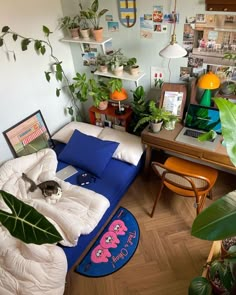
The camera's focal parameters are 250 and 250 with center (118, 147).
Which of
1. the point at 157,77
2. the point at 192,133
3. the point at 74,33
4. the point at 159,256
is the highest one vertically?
the point at 74,33

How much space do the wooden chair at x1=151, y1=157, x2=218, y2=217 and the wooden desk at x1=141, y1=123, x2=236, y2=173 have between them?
4.3 inches

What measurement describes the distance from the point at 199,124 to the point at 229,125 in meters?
1.48

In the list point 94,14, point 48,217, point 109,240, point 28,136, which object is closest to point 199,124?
point 109,240

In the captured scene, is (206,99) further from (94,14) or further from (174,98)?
(94,14)

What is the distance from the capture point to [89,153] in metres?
2.44

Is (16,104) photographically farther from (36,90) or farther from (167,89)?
(167,89)

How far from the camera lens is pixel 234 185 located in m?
2.51

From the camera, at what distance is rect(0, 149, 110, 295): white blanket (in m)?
1.60

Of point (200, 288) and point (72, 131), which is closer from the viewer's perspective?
point (200, 288)

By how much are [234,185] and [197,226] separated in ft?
6.42

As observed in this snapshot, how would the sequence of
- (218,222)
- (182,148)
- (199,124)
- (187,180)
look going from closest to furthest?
(218,222)
(187,180)
(182,148)
(199,124)

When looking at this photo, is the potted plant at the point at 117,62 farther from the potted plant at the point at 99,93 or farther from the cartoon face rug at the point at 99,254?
the cartoon face rug at the point at 99,254

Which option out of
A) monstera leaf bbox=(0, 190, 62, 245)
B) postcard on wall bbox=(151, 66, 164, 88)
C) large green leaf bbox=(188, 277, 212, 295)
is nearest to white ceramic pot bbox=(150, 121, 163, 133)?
postcard on wall bbox=(151, 66, 164, 88)

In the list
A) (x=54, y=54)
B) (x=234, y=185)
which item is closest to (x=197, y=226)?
(x=234, y=185)
